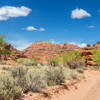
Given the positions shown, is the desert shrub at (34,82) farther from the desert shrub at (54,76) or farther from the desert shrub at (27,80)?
the desert shrub at (54,76)

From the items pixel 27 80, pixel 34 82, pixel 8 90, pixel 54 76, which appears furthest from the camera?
pixel 54 76

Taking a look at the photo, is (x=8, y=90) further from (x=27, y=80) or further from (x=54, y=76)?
(x=54, y=76)

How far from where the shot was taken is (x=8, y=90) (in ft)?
23.2

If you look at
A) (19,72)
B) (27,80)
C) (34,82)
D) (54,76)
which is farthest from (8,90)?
(54,76)

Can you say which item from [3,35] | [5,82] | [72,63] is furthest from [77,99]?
[3,35]

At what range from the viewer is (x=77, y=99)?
9859 millimetres

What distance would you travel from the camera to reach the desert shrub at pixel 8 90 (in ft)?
22.2

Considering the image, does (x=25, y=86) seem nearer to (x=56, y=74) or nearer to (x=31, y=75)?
(x=31, y=75)

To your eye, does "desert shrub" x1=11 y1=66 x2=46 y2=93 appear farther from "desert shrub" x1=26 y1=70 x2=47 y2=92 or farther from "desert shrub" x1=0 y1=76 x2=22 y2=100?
"desert shrub" x1=0 y1=76 x2=22 y2=100

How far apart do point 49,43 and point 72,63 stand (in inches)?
3445

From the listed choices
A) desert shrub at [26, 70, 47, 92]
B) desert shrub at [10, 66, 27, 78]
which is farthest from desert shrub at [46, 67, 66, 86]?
desert shrub at [10, 66, 27, 78]

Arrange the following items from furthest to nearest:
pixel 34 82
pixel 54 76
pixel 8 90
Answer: pixel 54 76, pixel 34 82, pixel 8 90

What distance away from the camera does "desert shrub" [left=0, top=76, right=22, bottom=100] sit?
22.2ft

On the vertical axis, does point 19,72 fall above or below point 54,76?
above
